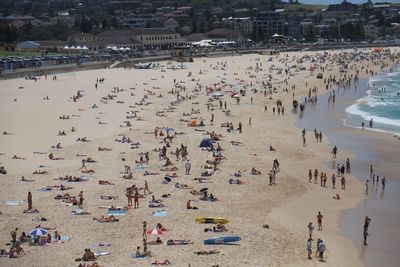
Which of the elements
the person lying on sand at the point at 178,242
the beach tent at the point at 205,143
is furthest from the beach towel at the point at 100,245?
the beach tent at the point at 205,143

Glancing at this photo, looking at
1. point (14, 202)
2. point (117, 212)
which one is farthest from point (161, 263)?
point (14, 202)

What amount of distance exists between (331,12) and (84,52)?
4950 inches

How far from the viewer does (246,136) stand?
31.4 m

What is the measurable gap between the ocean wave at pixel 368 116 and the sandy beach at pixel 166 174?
169 inches

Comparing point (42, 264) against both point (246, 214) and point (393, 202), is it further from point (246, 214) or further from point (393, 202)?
point (393, 202)

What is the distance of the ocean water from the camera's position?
35.9 metres

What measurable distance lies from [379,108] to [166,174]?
23.6 meters

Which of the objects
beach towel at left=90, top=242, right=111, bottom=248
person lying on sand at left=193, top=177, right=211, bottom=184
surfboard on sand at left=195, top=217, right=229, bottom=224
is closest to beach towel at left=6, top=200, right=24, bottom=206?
beach towel at left=90, top=242, right=111, bottom=248

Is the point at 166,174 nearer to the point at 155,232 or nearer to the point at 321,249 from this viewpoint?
the point at 155,232

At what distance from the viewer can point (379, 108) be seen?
1671 inches

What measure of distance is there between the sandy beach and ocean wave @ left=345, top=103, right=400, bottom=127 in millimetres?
4298

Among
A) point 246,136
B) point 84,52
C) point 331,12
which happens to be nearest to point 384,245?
point 246,136

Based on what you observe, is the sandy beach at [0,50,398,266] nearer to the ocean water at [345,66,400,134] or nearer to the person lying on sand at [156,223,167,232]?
the person lying on sand at [156,223,167,232]

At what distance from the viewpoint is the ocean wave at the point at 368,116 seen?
3659cm
